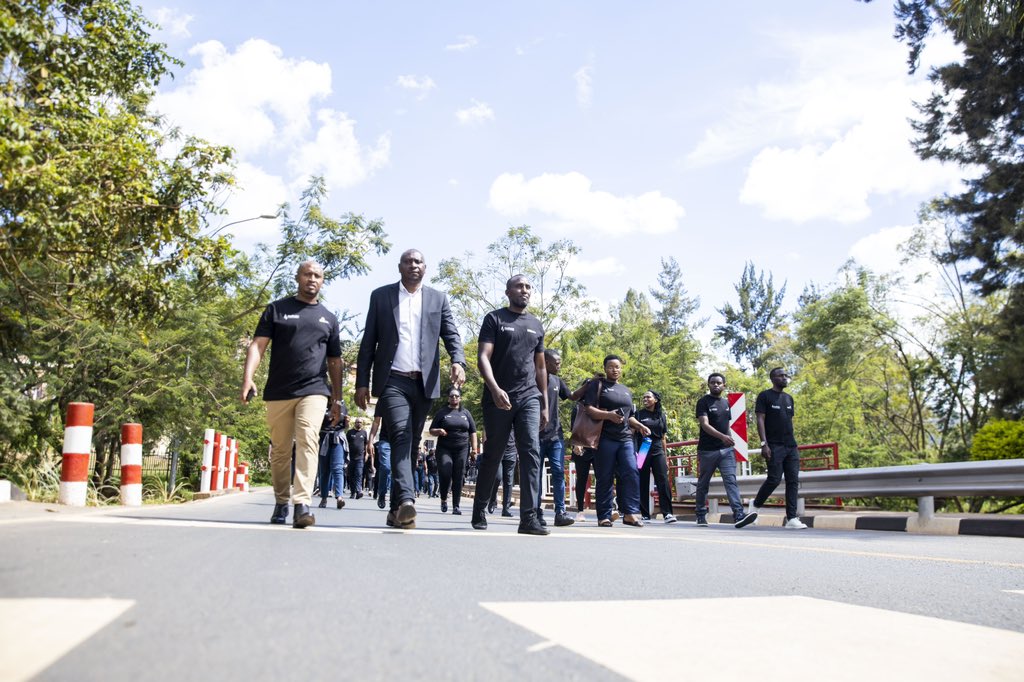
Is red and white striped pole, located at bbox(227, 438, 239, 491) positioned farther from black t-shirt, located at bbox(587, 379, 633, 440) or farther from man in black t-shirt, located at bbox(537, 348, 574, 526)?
black t-shirt, located at bbox(587, 379, 633, 440)

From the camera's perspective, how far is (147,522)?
6.48 m

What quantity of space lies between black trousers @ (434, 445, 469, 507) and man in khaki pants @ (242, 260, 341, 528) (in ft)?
17.6

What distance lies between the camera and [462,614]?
9.11ft

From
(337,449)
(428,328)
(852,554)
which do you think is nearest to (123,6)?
(337,449)

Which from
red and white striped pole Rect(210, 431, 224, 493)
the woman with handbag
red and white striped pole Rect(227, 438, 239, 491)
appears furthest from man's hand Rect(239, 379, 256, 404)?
red and white striped pole Rect(227, 438, 239, 491)

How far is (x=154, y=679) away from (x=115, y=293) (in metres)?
11.5

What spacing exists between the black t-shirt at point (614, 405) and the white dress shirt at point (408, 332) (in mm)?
4031

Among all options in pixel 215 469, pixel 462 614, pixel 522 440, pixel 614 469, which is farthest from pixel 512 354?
pixel 215 469

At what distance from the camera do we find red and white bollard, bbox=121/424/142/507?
9781 millimetres

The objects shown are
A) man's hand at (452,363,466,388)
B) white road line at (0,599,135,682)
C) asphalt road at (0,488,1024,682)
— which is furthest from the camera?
man's hand at (452,363,466,388)

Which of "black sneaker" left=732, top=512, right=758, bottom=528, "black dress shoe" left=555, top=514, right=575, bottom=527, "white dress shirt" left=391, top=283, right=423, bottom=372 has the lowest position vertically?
"black sneaker" left=732, top=512, right=758, bottom=528

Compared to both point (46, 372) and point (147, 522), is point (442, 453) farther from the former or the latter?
point (46, 372)

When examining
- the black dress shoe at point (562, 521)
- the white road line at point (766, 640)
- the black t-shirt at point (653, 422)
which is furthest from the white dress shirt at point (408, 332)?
the black t-shirt at point (653, 422)

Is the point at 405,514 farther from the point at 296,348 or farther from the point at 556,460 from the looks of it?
the point at 556,460
